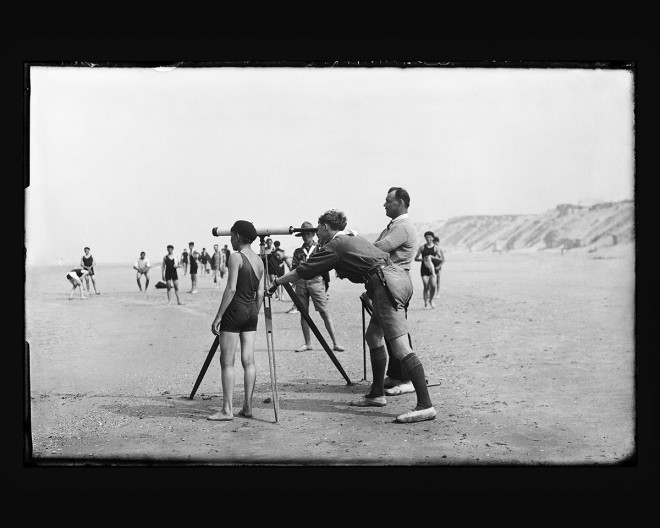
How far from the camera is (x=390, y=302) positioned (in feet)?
23.5

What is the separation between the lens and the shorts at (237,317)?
7090mm

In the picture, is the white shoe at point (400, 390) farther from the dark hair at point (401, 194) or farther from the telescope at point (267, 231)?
the telescope at point (267, 231)

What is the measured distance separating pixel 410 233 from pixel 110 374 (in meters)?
4.39

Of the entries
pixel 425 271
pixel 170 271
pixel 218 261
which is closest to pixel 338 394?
pixel 425 271

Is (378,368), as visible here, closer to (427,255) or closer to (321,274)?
(321,274)

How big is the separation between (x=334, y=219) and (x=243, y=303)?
48.3 inches

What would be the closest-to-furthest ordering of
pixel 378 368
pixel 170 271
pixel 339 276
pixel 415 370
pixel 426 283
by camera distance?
pixel 415 370, pixel 339 276, pixel 378 368, pixel 170 271, pixel 426 283

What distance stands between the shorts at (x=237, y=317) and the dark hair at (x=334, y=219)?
1086 millimetres

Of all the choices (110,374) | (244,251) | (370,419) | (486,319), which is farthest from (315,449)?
(486,319)

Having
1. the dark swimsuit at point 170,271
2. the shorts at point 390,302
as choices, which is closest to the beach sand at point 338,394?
the shorts at point 390,302

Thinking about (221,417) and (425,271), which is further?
(425,271)

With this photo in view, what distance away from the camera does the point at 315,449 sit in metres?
6.48

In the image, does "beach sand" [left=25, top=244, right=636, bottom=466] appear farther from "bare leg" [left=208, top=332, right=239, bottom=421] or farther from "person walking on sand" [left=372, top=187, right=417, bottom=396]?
"person walking on sand" [left=372, top=187, right=417, bottom=396]

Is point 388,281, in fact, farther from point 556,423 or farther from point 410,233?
point 556,423
